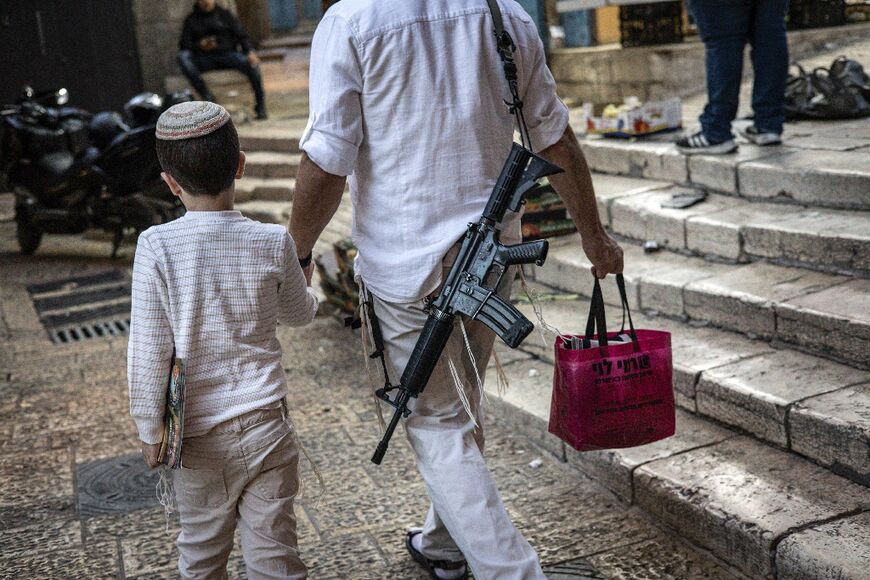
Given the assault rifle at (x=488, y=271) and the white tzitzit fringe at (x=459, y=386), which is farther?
the white tzitzit fringe at (x=459, y=386)

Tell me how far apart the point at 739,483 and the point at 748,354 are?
31.7 inches

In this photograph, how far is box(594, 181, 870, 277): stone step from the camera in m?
4.43

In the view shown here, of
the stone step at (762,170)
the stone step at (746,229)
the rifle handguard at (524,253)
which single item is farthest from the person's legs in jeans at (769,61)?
the rifle handguard at (524,253)

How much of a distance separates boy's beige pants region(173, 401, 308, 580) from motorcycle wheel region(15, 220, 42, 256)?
275 inches

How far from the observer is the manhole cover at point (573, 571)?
3328 mm

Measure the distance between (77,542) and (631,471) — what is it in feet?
6.66

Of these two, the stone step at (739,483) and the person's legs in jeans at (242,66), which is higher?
the person's legs in jeans at (242,66)

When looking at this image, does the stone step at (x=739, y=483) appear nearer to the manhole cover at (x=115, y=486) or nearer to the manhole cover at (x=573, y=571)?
the manhole cover at (x=573, y=571)

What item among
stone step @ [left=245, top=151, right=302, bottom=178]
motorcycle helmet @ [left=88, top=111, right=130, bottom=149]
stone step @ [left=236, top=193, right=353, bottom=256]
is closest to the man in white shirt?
stone step @ [left=236, top=193, right=353, bottom=256]

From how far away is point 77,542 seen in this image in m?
3.77

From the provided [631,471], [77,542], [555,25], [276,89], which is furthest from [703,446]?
[276,89]

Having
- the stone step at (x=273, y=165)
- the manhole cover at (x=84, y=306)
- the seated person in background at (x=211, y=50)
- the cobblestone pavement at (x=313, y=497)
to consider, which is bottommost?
the cobblestone pavement at (x=313, y=497)

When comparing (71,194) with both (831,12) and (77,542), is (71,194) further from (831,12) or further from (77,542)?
(831,12)

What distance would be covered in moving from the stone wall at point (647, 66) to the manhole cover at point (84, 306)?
14.7 feet
